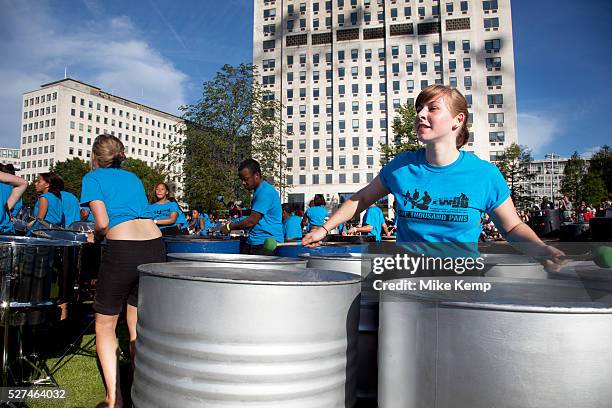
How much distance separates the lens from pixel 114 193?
7.00ft

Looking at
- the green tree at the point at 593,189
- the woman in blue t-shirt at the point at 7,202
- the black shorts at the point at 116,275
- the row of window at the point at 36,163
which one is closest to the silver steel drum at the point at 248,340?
the black shorts at the point at 116,275

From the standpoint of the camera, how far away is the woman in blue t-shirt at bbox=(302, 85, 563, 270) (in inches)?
55.0

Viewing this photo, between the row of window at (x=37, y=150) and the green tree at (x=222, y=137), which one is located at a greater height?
the row of window at (x=37, y=150)

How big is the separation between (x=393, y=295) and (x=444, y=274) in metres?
0.37

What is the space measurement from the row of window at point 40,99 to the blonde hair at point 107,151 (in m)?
72.5

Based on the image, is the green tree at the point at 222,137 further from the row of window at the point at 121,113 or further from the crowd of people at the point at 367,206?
the row of window at the point at 121,113

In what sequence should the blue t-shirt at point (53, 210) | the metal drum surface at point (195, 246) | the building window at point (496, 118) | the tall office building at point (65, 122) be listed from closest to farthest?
the metal drum surface at point (195, 246), the blue t-shirt at point (53, 210), the building window at point (496, 118), the tall office building at point (65, 122)

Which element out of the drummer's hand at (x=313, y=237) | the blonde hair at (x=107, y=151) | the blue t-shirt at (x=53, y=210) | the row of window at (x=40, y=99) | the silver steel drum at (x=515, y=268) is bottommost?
the silver steel drum at (x=515, y=268)

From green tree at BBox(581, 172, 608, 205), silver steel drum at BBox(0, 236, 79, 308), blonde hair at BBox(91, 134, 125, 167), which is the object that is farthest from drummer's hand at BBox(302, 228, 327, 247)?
green tree at BBox(581, 172, 608, 205)

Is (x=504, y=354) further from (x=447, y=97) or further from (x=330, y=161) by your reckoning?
(x=330, y=161)

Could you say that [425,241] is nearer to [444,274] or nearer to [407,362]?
[444,274]

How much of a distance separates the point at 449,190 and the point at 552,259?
1.13 feet

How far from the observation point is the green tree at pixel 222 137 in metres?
22.9

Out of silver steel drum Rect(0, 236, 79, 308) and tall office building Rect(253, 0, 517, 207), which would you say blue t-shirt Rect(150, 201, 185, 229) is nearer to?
silver steel drum Rect(0, 236, 79, 308)
